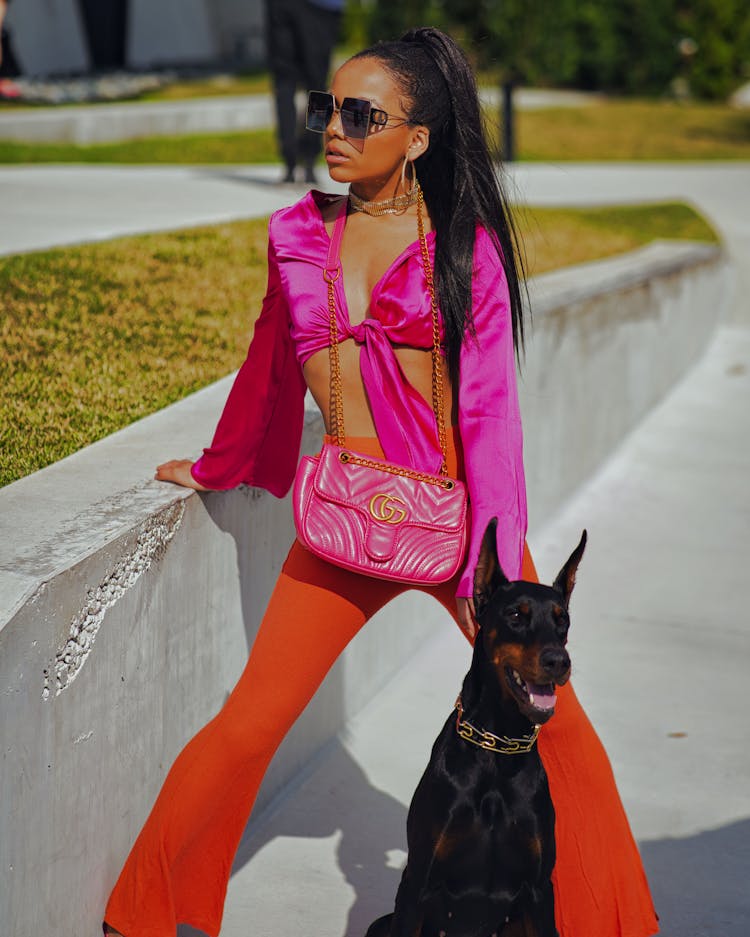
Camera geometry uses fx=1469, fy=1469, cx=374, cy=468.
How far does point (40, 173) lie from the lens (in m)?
10.8

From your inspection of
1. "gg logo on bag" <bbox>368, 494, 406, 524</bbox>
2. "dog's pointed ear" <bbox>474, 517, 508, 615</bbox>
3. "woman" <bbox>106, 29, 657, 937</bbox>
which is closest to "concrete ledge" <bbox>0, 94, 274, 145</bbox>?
"woman" <bbox>106, 29, 657, 937</bbox>

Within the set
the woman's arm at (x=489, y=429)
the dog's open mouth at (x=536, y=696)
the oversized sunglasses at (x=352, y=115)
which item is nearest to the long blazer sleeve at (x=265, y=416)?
the oversized sunglasses at (x=352, y=115)

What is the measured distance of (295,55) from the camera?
1046cm

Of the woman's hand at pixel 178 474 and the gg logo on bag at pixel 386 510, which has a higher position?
the gg logo on bag at pixel 386 510

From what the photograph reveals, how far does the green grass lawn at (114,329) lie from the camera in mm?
4426

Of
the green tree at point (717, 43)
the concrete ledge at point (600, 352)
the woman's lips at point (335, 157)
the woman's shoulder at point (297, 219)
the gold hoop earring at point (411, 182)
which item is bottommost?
the green tree at point (717, 43)

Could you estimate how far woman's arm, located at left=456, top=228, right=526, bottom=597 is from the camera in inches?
113

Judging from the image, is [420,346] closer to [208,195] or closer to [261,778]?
[261,778]

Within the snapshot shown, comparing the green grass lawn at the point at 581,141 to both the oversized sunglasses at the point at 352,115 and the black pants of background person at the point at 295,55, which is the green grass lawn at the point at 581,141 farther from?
the oversized sunglasses at the point at 352,115

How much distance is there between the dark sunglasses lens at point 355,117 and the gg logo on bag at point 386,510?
0.72 m

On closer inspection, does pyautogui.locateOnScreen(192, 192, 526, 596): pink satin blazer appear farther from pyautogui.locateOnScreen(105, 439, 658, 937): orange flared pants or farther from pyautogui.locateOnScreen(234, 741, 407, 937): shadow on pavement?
pyautogui.locateOnScreen(234, 741, 407, 937): shadow on pavement

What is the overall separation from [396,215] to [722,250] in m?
9.05

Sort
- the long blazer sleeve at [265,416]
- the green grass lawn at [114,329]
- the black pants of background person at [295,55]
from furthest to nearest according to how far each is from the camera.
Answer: the black pants of background person at [295,55]
the green grass lawn at [114,329]
the long blazer sleeve at [265,416]

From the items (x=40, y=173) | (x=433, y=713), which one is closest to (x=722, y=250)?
(x=40, y=173)
